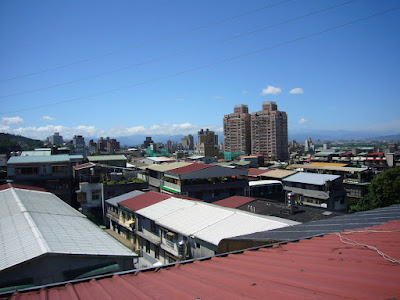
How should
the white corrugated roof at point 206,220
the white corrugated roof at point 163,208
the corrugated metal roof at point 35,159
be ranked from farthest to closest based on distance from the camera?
the corrugated metal roof at point 35,159, the white corrugated roof at point 163,208, the white corrugated roof at point 206,220

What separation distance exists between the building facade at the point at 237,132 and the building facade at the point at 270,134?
443cm

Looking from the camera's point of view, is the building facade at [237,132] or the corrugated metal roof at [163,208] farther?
the building facade at [237,132]

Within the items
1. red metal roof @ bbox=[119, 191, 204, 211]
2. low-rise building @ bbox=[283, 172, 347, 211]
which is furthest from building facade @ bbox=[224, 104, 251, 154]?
red metal roof @ bbox=[119, 191, 204, 211]

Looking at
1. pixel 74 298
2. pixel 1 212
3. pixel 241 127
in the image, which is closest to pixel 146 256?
pixel 1 212

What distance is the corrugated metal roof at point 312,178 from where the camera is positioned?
2808cm

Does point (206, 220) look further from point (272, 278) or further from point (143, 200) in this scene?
point (272, 278)

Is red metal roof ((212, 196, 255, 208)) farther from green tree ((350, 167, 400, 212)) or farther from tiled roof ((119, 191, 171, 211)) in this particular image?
green tree ((350, 167, 400, 212))

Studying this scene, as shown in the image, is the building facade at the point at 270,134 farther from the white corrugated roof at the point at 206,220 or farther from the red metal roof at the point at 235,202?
the white corrugated roof at the point at 206,220

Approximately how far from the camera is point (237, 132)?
10275 centimetres

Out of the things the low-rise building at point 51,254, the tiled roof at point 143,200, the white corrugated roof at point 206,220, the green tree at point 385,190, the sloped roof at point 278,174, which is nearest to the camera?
the low-rise building at point 51,254

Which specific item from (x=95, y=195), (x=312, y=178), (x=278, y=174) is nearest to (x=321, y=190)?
(x=312, y=178)

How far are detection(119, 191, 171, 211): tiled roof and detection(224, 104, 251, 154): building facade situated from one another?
8248cm

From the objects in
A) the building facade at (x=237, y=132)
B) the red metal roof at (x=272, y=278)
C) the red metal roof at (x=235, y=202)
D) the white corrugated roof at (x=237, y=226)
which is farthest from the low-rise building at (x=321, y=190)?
the building facade at (x=237, y=132)

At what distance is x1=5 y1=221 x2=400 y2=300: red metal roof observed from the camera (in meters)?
2.45
